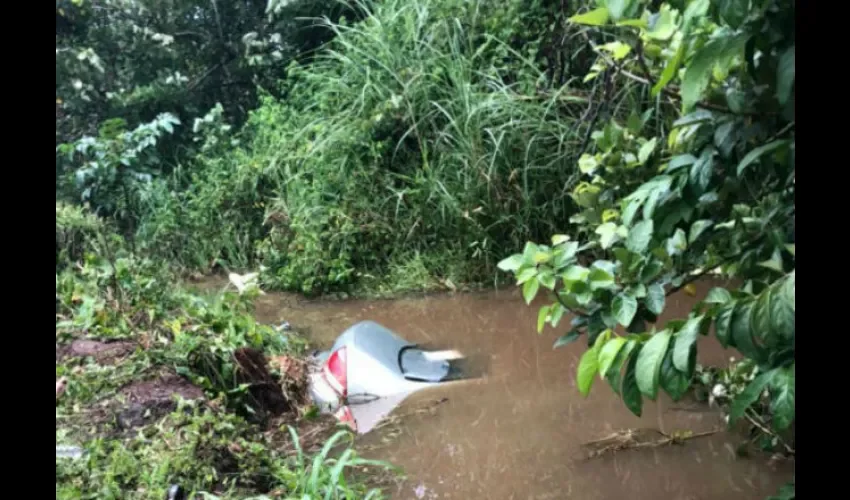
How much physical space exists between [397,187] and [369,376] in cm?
192

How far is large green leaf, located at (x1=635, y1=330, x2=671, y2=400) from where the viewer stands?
2.96ft

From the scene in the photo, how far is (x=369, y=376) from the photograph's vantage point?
243 centimetres

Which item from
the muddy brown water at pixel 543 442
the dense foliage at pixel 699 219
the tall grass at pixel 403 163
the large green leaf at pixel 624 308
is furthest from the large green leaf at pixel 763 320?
the tall grass at pixel 403 163

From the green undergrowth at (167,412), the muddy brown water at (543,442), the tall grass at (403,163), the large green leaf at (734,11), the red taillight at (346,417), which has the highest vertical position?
the large green leaf at (734,11)

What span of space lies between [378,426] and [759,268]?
4.76 feet

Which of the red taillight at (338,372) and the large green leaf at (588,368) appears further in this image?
the red taillight at (338,372)

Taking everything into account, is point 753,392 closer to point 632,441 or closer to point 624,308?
point 624,308

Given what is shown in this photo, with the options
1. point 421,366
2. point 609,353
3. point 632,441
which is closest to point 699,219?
point 609,353

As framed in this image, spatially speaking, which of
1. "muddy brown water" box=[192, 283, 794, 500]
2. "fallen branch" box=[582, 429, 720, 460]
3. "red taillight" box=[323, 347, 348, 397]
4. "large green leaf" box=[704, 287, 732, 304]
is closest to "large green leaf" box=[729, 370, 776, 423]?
"large green leaf" box=[704, 287, 732, 304]

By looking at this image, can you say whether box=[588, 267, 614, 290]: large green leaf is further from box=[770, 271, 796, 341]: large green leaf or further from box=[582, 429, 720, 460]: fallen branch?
box=[582, 429, 720, 460]: fallen branch

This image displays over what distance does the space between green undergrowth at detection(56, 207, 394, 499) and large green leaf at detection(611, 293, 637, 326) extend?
2.55 ft

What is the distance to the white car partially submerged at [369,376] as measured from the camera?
7.73ft

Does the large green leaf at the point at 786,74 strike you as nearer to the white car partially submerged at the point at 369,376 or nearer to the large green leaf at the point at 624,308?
the large green leaf at the point at 624,308
